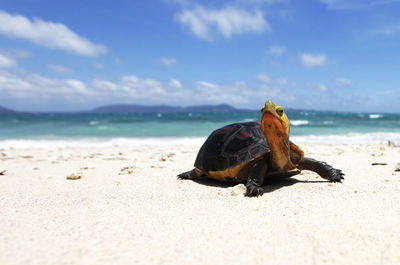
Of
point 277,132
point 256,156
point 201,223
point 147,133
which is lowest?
point 201,223

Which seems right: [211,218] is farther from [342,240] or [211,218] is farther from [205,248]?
[342,240]

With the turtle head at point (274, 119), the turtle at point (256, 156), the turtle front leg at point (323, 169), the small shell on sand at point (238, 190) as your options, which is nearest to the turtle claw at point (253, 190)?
the turtle at point (256, 156)

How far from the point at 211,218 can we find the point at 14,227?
59.4 inches

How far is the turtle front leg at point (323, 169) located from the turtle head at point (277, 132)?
36 centimetres

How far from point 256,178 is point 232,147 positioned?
0.54 m

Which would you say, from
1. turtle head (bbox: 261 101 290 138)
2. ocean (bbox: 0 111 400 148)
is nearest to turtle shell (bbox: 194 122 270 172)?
turtle head (bbox: 261 101 290 138)

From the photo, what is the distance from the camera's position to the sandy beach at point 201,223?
165 cm

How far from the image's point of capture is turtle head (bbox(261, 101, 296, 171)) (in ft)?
8.95

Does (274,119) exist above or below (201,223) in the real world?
above

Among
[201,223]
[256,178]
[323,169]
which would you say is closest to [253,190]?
[256,178]

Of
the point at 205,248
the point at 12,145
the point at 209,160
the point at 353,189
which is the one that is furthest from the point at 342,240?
the point at 12,145

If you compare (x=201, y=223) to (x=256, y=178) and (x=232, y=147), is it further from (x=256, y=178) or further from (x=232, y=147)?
(x=232, y=147)

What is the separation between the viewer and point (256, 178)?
3.07 m

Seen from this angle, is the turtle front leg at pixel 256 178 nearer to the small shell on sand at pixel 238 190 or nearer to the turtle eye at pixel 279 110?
the small shell on sand at pixel 238 190
